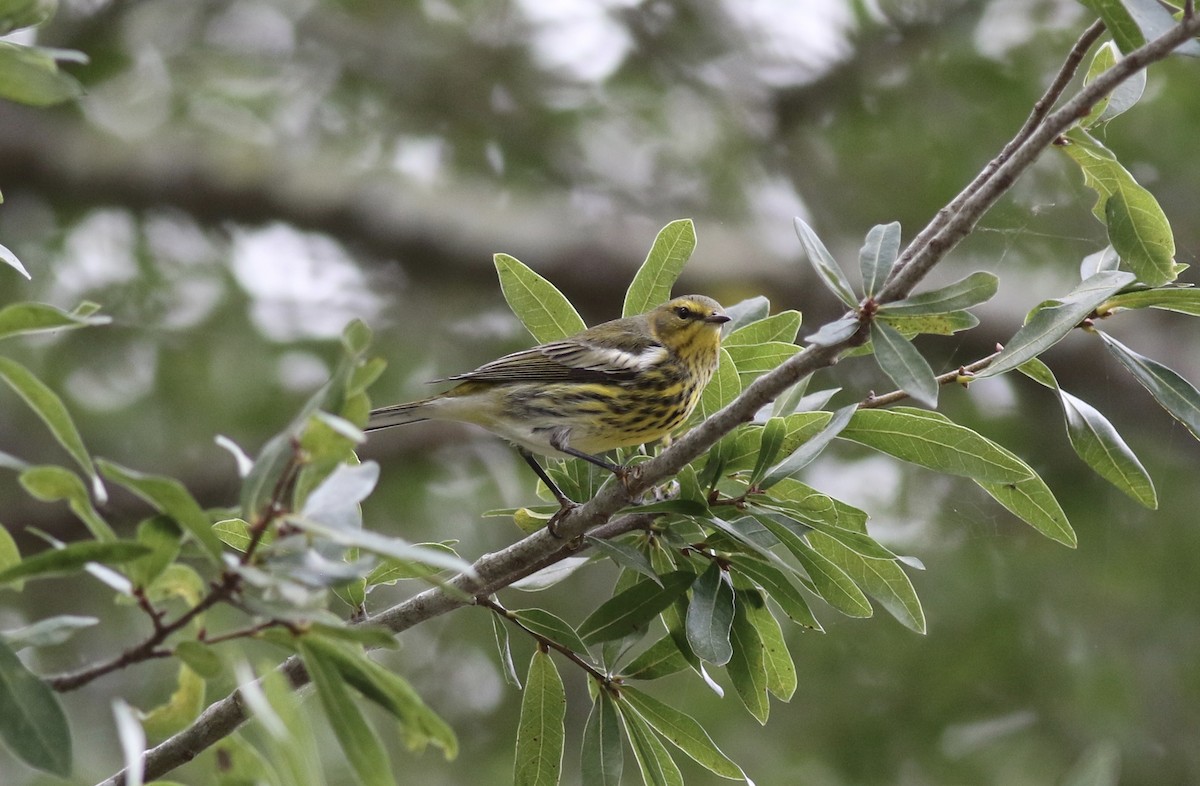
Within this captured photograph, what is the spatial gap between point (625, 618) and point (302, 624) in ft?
2.54

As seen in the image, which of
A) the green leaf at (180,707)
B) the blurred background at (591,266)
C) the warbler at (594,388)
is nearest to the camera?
the green leaf at (180,707)

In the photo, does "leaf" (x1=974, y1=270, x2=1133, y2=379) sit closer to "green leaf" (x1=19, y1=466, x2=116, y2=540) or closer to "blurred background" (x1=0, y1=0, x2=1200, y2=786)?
"green leaf" (x1=19, y1=466, x2=116, y2=540)

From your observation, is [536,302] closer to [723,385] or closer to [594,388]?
[723,385]

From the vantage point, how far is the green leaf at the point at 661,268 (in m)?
2.67

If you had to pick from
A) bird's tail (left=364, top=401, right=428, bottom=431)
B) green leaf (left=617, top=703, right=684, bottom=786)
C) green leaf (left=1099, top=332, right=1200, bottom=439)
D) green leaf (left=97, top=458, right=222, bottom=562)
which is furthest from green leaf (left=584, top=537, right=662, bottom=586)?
bird's tail (left=364, top=401, right=428, bottom=431)

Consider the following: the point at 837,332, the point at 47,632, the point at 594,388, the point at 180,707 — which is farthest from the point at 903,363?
the point at 594,388

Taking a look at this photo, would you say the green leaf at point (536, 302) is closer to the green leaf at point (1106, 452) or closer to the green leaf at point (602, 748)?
the green leaf at point (602, 748)

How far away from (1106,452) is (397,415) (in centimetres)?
208

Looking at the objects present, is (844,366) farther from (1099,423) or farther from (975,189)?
(975,189)

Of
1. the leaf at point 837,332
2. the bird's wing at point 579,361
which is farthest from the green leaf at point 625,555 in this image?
the bird's wing at point 579,361

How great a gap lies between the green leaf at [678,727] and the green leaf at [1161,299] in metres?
1.06

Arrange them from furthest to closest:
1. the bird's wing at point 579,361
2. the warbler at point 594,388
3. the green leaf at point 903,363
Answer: the bird's wing at point 579,361, the warbler at point 594,388, the green leaf at point 903,363

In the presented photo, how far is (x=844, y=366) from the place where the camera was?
634 cm

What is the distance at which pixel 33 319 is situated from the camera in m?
1.57
